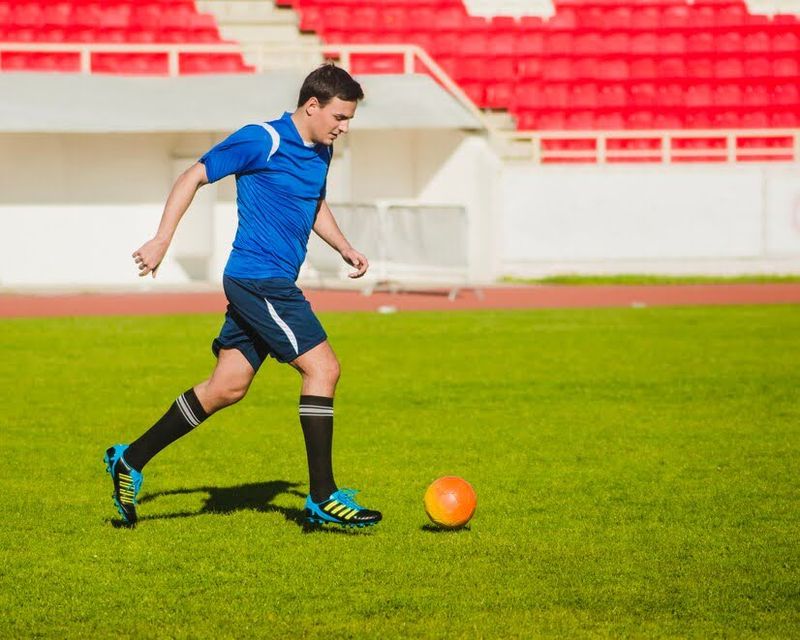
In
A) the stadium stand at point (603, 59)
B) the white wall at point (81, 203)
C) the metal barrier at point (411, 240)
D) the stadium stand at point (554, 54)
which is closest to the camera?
the metal barrier at point (411, 240)

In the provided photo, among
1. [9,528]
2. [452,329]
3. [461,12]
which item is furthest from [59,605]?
[461,12]

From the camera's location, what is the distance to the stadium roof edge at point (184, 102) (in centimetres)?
2433

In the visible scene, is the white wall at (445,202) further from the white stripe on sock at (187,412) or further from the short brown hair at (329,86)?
the short brown hair at (329,86)

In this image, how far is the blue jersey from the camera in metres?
6.62

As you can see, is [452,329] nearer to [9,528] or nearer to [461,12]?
[9,528]

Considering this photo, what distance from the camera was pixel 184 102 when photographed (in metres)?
24.8

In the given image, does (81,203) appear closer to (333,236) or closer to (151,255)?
(333,236)

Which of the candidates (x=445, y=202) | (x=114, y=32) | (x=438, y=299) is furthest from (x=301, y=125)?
(x=114, y=32)

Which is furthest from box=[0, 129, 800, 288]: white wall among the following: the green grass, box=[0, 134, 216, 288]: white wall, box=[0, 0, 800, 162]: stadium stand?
box=[0, 0, 800, 162]: stadium stand

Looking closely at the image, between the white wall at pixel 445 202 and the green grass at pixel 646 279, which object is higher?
the white wall at pixel 445 202

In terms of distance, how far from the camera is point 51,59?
1079 inches

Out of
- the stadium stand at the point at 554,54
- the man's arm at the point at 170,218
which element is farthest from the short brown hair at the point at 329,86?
the stadium stand at the point at 554,54

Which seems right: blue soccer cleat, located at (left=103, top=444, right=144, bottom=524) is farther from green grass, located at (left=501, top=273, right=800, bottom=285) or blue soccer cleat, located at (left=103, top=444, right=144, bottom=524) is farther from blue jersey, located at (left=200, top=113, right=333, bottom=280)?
green grass, located at (left=501, top=273, right=800, bottom=285)

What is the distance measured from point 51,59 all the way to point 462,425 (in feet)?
63.5
